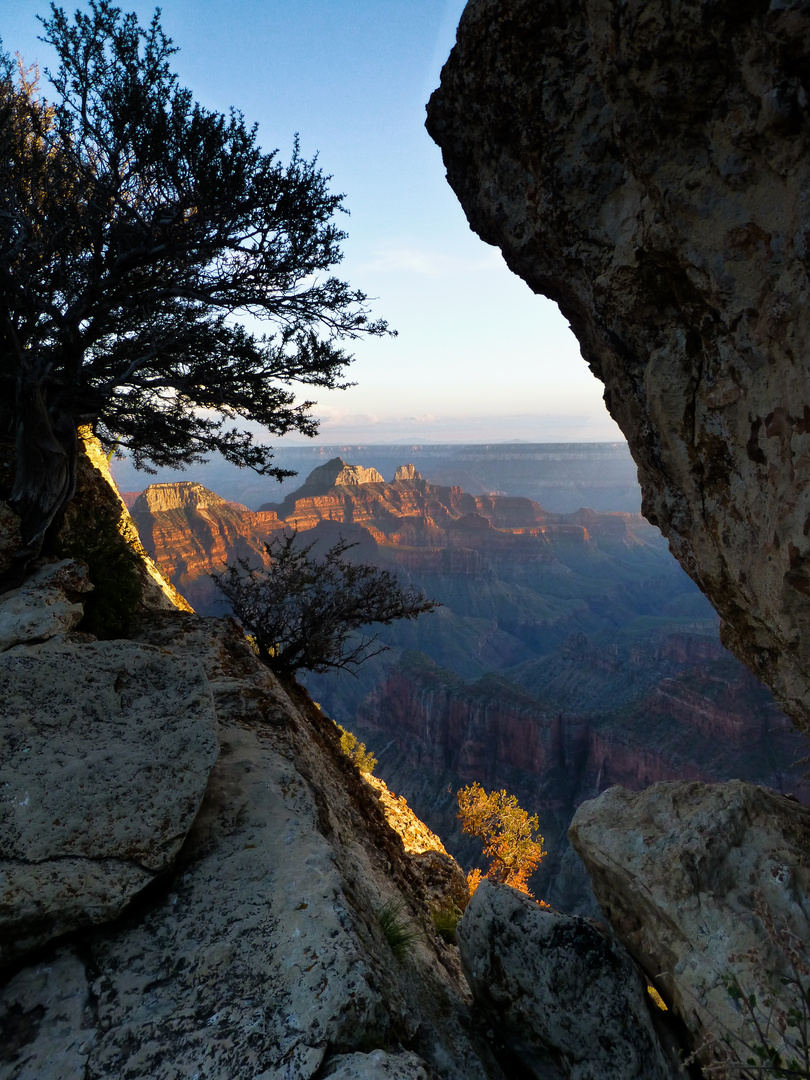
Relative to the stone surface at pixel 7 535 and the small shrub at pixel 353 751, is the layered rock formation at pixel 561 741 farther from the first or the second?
the stone surface at pixel 7 535

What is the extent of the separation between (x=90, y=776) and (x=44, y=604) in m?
Answer: 2.67

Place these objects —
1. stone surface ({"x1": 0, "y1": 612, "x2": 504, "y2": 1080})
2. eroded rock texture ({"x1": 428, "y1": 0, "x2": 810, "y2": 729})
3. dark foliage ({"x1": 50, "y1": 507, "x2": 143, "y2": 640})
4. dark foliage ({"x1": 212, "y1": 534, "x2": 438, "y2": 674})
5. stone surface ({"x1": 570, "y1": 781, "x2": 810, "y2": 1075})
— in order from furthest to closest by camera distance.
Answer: dark foliage ({"x1": 212, "y1": 534, "x2": 438, "y2": 674})
dark foliage ({"x1": 50, "y1": 507, "x2": 143, "y2": 640})
stone surface ({"x1": 570, "y1": 781, "x2": 810, "y2": 1075})
eroded rock texture ({"x1": 428, "y1": 0, "x2": 810, "y2": 729})
stone surface ({"x1": 0, "y1": 612, "x2": 504, "y2": 1080})

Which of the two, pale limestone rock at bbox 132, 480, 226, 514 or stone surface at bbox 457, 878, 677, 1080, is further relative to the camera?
pale limestone rock at bbox 132, 480, 226, 514

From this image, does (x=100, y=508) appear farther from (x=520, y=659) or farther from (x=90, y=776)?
(x=520, y=659)

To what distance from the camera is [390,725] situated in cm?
6506

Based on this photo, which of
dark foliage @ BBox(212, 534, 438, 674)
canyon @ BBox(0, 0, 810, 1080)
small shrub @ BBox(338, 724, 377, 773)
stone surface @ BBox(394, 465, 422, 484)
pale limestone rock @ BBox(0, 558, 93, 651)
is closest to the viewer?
canyon @ BBox(0, 0, 810, 1080)

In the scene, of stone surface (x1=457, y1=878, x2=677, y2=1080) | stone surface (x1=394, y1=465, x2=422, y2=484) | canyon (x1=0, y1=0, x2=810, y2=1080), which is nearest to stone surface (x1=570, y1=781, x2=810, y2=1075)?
canyon (x1=0, y1=0, x2=810, y2=1080)

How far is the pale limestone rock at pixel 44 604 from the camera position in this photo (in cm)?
545

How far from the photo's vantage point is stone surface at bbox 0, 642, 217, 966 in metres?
3.40

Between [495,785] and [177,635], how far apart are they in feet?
177

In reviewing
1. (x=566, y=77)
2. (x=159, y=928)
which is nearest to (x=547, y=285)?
(x=566, y=77)

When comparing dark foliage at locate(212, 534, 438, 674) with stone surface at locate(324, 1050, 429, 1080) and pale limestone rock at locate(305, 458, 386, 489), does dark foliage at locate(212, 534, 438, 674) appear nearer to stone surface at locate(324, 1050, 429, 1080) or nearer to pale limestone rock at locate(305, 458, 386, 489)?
stone surface at locate(324, 1050, 429, 1080)

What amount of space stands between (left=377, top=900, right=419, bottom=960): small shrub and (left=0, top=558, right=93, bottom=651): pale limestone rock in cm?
418

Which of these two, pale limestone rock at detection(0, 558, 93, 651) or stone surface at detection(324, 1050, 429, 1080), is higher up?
pale limestone rock at detection(0, 558, 93, 651)
